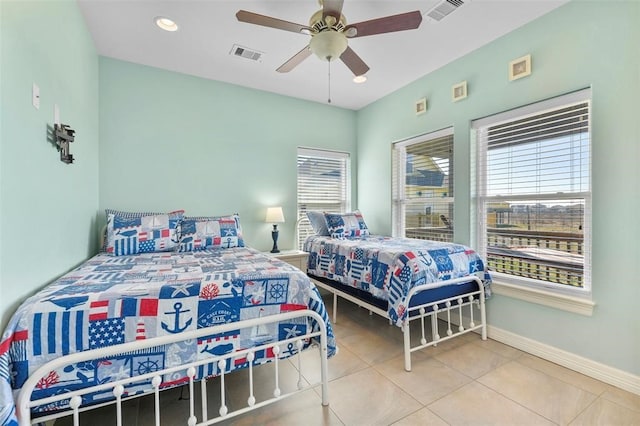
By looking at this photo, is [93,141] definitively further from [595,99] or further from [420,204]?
[595,99]

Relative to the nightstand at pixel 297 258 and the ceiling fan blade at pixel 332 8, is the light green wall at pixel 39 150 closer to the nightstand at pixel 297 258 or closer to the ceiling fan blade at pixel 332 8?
the ceiling fan blade at pixel 332 8

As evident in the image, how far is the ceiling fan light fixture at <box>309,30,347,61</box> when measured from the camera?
71.2 inches

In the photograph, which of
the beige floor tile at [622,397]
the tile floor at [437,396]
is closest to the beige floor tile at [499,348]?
the tile floor at [437,396]

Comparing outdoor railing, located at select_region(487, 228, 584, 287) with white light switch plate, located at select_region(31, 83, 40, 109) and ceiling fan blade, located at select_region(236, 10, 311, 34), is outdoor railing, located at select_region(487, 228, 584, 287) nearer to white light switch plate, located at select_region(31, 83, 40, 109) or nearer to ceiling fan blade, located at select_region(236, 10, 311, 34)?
ceiling fan blade, located at select_region(236, 10, 311, 34)

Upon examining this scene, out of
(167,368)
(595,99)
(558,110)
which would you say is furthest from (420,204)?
(167,368)

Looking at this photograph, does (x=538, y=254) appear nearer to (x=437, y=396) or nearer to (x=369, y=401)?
(x=437, y=396)

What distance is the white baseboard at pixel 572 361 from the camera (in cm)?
185

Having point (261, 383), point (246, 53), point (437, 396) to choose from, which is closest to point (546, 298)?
point (437, 396)

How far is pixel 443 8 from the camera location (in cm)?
215

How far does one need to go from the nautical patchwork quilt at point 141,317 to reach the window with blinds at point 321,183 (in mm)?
2168

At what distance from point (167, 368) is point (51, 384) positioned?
0.41 metres

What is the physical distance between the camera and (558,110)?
226cm

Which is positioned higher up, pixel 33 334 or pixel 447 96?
pixel 447 96

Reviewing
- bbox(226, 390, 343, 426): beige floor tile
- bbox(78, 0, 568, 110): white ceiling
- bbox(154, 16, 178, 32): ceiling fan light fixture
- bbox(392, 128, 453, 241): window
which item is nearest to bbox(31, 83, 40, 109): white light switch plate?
bbox(78, 0, 568, 110): white ceiling
